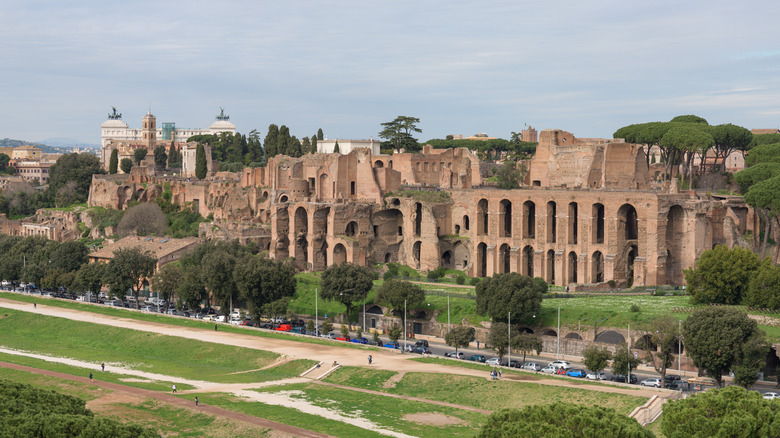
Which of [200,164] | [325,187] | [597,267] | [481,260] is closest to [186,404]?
[597,267]

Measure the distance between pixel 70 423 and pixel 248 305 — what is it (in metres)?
37.5

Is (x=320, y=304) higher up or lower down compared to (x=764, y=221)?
lower down

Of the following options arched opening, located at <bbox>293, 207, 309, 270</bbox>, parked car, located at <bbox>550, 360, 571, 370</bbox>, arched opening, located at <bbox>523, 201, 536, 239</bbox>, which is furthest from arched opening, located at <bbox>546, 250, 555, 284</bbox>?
parked car, located at <bbox>550, 360, 571, 370</bbox>

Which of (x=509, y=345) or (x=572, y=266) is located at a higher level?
(x=572, y=266)

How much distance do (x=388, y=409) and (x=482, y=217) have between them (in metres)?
36.0

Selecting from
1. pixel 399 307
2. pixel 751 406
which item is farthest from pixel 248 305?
pixel 751 406

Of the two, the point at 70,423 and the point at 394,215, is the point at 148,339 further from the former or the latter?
the point at 70,423

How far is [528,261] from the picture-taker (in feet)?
252

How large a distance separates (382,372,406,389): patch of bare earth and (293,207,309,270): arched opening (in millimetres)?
31607

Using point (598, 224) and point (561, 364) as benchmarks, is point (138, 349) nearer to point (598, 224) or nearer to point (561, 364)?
point (561, 364)

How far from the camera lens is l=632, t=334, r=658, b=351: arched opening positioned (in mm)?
55062

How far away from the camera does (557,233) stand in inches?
2899

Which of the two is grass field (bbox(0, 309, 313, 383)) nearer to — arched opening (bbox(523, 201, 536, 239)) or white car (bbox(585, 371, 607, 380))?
white car (bbox(585, 371, 607, 380))

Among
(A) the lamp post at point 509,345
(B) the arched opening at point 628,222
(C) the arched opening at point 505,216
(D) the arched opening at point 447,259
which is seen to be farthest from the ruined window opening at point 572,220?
(A) the lamp post at point 509,345
